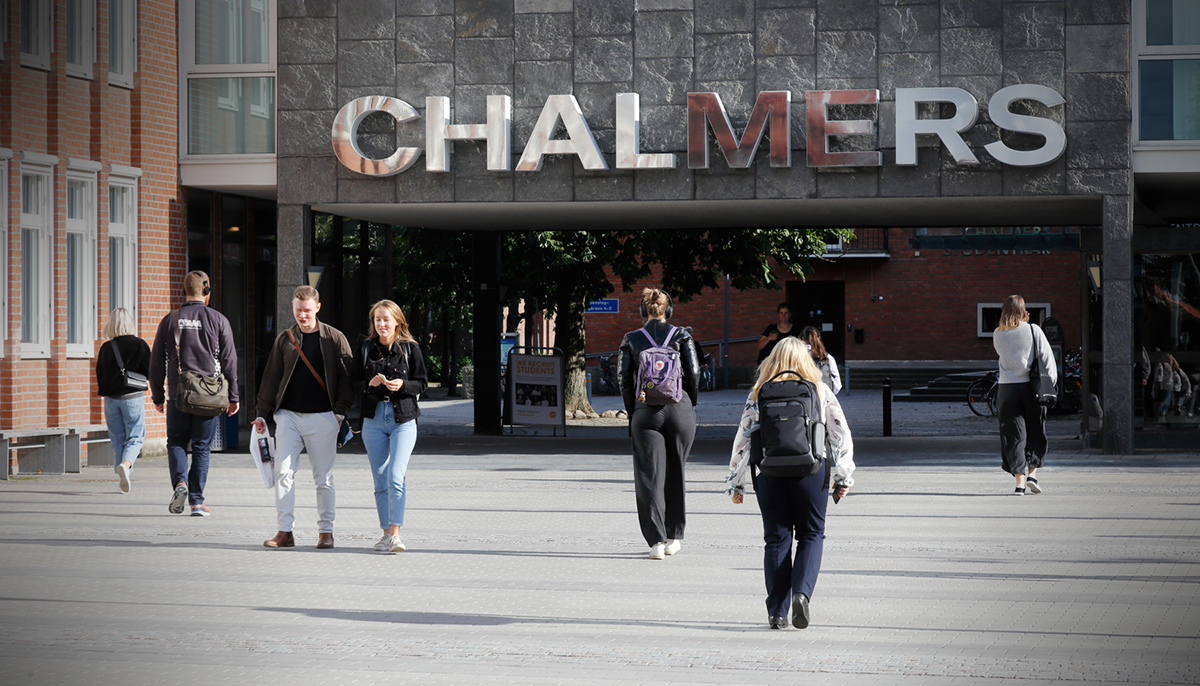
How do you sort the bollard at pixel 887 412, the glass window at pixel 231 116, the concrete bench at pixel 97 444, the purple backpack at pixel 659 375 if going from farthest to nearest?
the bollard at pixel 887 412 → the glass window at pixel 231 116 → the concrete bench at pixel 97 444 → the purple backpack at pixel 659 375

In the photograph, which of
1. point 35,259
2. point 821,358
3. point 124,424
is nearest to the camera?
point 821,358

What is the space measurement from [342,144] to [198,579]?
928 cm

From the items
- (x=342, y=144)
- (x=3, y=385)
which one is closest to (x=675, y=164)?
(x=342, y=144)

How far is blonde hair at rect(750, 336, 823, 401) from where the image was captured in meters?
6.71

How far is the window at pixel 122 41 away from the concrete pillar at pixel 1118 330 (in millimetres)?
11779

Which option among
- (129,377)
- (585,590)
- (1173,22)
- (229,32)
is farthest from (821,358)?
(229,32)

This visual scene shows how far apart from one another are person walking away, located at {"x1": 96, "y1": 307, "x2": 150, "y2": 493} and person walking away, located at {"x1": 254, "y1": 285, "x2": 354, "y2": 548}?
3.73 meters

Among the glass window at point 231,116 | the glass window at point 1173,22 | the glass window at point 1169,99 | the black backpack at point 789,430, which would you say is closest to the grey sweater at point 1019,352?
the glass window at point 1169,99

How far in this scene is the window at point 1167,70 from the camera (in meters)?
15.8

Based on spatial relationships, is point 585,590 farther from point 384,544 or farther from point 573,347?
point 573,347

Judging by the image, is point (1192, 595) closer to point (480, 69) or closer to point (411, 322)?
point (480, 69)

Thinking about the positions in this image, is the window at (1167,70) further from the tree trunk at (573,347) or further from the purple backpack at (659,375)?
the tree trunk at (573,347)

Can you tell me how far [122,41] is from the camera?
16.8m

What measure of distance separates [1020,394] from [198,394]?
739cm
